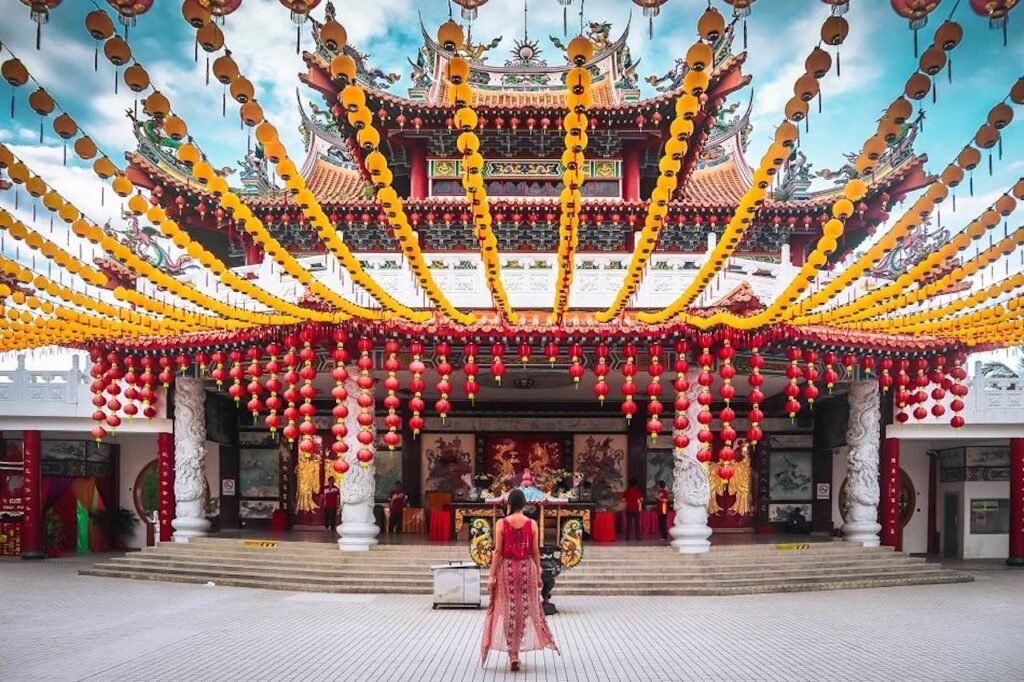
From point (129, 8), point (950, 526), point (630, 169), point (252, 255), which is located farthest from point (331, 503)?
point (129, 8)

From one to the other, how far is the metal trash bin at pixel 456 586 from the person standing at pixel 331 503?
7011 millimetres

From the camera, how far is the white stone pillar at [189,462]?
53.4 feet

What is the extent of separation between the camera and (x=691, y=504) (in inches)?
579

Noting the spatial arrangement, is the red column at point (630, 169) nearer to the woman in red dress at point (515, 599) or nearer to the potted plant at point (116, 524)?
the woman in red dress at point (515, 599)

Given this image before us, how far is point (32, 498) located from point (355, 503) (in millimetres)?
7608

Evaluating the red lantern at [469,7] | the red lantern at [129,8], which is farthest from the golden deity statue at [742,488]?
the red lantern at [129,8]

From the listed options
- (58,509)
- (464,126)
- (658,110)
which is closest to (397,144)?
(658,110)

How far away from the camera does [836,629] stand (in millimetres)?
10406

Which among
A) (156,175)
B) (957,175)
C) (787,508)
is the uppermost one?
(156,175)

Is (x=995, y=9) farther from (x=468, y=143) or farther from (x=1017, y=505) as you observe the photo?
(x=1017, y=505)

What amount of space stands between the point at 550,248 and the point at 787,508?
7522mm

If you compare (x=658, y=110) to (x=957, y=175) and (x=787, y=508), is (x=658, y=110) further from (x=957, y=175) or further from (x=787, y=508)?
(x=957, y=175)

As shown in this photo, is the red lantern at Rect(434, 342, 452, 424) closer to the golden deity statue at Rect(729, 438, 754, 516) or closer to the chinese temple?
the chinese temple

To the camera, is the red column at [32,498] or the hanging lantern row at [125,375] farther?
the red column at [32,498]
